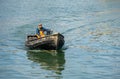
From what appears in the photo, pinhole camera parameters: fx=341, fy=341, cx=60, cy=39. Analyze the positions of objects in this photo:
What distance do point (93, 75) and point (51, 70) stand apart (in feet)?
10.6

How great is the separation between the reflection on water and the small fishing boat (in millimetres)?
432

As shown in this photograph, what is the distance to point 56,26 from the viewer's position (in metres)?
41.7

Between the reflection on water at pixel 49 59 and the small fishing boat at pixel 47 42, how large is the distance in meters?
0.43

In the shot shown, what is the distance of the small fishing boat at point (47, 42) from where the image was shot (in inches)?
1070

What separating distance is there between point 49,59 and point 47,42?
1734mm

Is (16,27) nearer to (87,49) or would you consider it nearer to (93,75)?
(87,49)

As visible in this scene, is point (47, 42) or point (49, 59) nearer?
point (49, 59)

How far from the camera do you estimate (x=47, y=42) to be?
2752cm

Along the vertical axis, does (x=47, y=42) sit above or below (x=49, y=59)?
above

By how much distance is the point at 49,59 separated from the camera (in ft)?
86.6

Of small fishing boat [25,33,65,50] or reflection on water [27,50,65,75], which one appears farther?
small fishing boat [25,33,65,50]

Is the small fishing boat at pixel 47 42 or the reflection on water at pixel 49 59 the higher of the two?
the small fishing boat at pixel 47 42

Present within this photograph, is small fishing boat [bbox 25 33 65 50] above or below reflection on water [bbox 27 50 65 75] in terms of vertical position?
above

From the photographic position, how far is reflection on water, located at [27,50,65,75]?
78.7 feet
